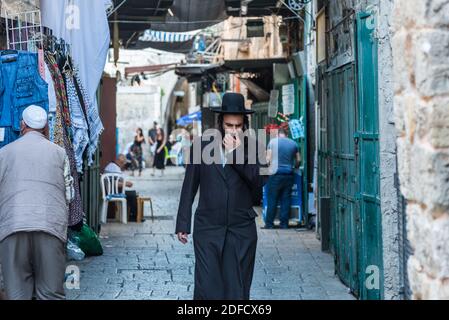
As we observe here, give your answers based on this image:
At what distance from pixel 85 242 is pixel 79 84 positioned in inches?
108

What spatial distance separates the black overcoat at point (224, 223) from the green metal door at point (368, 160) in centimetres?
173

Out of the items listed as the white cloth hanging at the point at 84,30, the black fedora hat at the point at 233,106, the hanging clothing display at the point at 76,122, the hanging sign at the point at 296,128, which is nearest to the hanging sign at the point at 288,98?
the hanging sign at the point at 296,128

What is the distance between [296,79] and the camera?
18.4m

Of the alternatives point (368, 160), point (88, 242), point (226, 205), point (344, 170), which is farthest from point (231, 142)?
point (88, 242)

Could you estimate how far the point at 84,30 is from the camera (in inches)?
415

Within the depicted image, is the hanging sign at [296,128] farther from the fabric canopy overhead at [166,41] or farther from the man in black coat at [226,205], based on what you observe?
the man in black coat at [226,205]

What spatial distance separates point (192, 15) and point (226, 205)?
1003 cm

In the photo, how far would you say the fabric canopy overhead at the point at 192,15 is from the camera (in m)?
15.7

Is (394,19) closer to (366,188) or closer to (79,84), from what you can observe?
(366,188)

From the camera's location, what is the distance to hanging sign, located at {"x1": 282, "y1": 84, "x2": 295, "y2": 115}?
60.2ft

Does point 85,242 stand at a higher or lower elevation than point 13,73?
lower

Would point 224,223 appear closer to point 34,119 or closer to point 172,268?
point 34,119
